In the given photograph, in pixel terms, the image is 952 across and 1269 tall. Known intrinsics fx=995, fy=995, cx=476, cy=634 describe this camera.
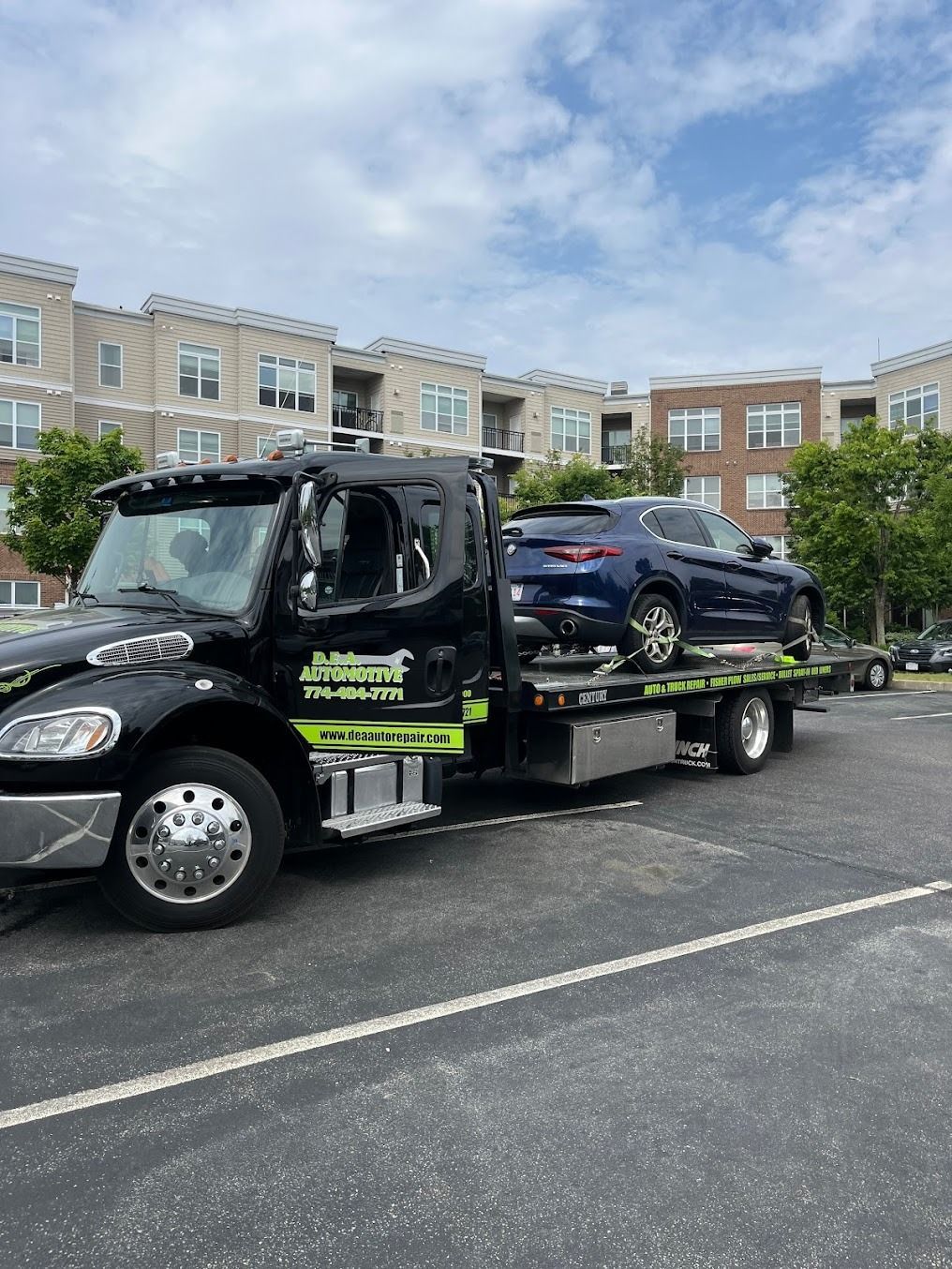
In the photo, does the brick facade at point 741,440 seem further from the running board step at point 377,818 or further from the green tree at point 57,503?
the running board step at point 377,818

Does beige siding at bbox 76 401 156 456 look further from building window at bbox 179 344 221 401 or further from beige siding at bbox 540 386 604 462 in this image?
beige siding at bbox 540 386 604 462

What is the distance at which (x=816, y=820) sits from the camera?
7398 mm

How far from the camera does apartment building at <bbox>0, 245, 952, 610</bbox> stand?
1304 inches

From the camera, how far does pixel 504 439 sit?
46.9 metres

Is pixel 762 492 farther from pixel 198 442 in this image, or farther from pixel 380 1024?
pixel 380 1024

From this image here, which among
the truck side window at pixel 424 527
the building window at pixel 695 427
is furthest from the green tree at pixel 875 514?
the truck side window at pixel 424 527

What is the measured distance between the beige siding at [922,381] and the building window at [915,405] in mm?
208

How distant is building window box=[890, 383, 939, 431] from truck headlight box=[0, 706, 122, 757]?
1731 inches

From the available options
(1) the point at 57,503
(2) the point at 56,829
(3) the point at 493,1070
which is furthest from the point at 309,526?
(1) the point at 57,503

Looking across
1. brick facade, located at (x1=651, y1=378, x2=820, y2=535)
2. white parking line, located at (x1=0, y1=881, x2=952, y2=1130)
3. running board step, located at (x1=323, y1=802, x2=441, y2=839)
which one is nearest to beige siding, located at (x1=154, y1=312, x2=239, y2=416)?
brick facade, located at (x1=651, y1=378, x2=820, y2=535)

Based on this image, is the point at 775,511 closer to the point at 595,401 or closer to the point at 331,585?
the point at 595,401

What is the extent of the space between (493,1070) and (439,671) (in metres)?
2.64

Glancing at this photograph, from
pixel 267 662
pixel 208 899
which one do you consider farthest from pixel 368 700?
pixel 208 899

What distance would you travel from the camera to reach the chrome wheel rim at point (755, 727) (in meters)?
9.16
